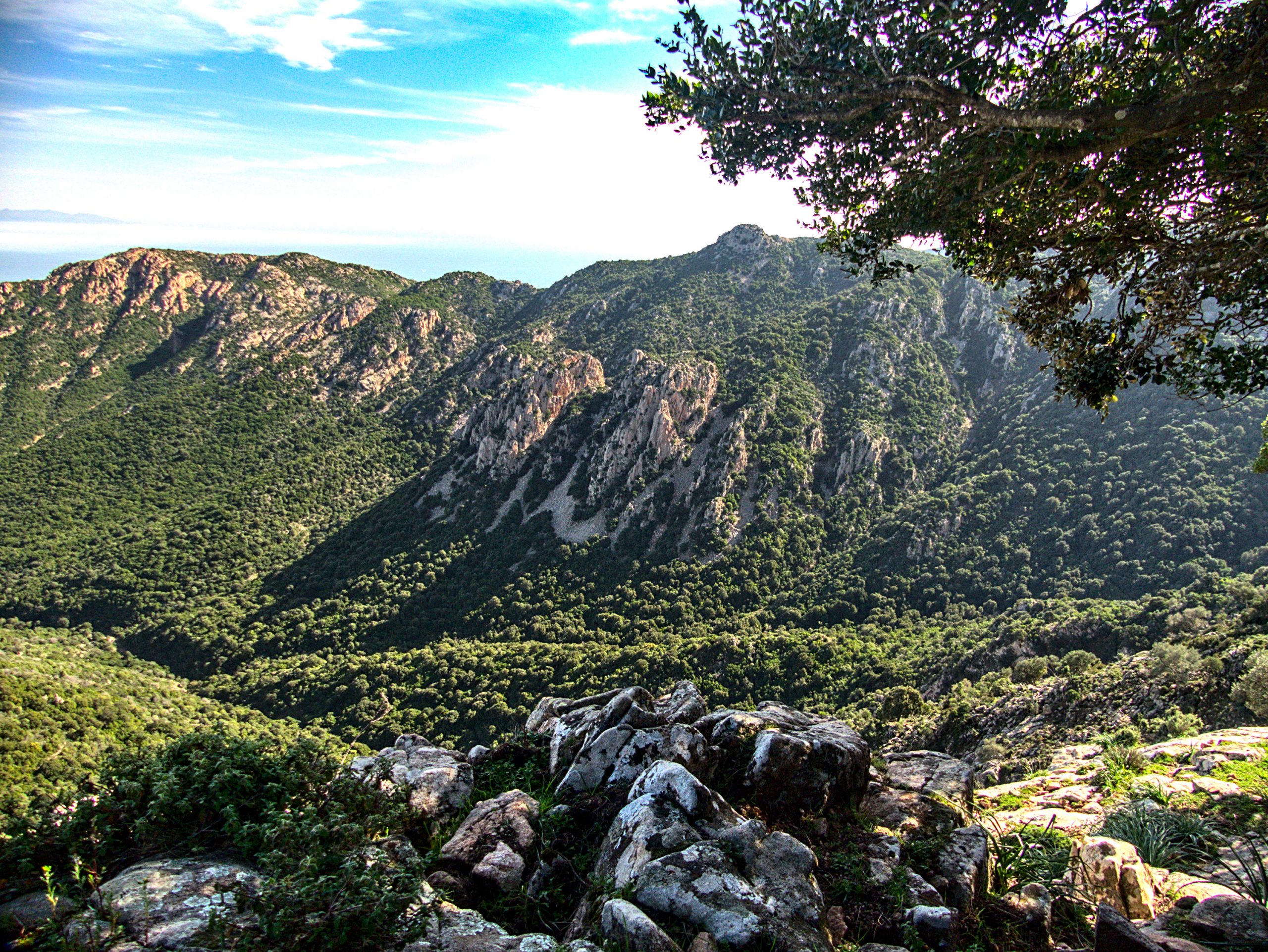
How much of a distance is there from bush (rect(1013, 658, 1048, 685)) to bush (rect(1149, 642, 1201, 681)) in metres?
11.6

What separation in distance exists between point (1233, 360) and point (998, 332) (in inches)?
4918

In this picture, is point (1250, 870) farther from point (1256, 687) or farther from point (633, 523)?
point (633, 523)

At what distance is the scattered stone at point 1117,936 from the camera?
14.9ft

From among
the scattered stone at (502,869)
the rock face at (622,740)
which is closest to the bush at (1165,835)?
the rock face at (622,740)

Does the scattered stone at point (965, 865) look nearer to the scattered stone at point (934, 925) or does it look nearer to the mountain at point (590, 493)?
the scattered stone at point (934, 925)

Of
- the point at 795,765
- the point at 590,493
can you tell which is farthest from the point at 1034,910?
the point at 590,493

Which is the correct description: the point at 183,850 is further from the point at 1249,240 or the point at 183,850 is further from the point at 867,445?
the point at 867,445

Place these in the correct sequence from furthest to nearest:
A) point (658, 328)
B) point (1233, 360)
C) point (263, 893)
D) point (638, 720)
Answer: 1. point (658, 328)
2. point (638, 720)
3. point (1233, 360)
4. point (263, 893)

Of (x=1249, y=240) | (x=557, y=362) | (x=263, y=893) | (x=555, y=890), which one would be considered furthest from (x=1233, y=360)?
(x=557, y=362)

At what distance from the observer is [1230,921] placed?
17.3ft

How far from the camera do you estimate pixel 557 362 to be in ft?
358

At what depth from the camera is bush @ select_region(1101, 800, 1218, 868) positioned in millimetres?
7246

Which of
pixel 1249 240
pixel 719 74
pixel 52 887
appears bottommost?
pixel 52 887

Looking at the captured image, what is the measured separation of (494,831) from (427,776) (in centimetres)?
214
